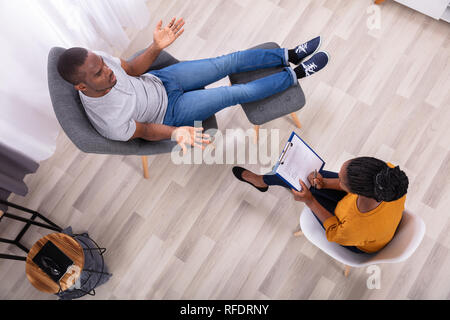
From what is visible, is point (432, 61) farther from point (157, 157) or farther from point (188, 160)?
point (157, 157)

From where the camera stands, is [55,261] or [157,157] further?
[157,157]

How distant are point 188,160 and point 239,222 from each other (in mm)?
543

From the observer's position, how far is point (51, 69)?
151 centimetres

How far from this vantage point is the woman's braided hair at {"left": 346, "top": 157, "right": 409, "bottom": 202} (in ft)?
4.29

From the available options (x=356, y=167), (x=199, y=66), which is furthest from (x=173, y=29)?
(x=356, y=167)

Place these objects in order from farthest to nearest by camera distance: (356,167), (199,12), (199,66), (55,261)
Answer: (199,12), (199,66), (55,261), (356,167)

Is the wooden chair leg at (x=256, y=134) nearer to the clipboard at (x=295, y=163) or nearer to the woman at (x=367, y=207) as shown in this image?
the clipboard at (x=295, y=163)

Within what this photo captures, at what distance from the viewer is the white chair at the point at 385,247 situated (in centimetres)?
138

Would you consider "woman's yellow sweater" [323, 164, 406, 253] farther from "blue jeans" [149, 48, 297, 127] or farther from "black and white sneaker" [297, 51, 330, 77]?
"black and white sneaker" [297, 51, 330, 77]

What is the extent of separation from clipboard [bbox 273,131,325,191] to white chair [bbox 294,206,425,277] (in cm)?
17

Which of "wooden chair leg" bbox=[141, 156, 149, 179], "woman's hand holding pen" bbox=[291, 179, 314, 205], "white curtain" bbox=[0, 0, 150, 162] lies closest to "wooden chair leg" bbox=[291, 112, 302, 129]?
"woman's hand holding pen" bbox=[291, 179, 314, 205]

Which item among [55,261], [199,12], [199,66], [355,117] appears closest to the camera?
[55,261]

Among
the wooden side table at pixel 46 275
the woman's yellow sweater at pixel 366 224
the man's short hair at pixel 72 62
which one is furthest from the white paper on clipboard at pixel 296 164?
the wooden side table at pixel 46 275

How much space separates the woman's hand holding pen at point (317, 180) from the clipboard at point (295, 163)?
0.07 ft
